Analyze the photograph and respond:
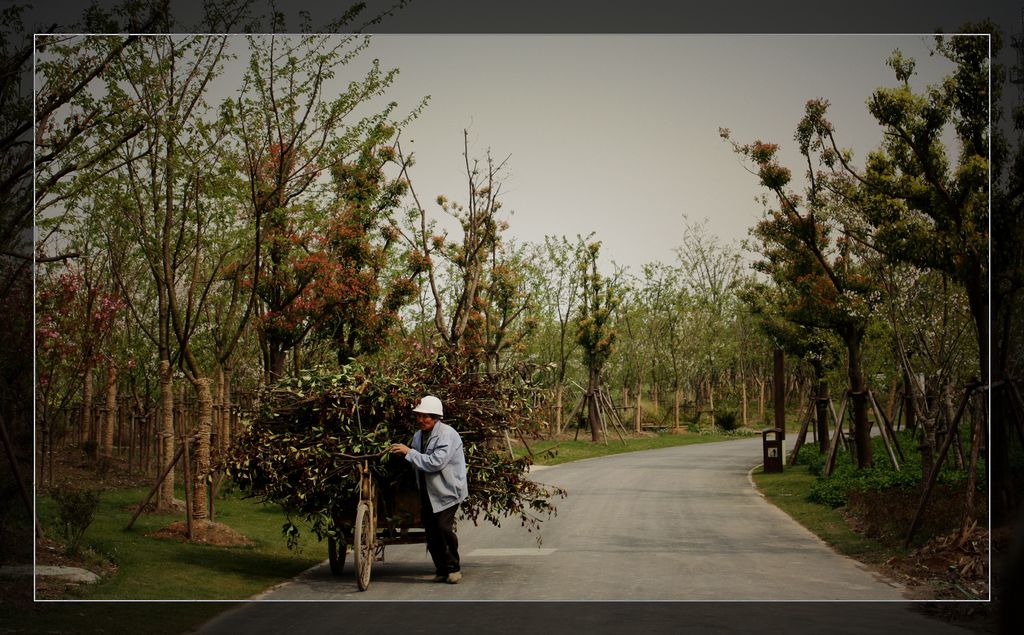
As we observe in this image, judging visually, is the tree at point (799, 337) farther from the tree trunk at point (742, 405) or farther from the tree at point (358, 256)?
the tree trunk at point (742, 405)

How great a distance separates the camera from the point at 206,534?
41.0 ft

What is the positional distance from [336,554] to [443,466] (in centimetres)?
169

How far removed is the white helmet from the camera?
9.82 metres

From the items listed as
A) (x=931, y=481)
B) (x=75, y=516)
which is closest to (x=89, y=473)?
(x=75, y=516)

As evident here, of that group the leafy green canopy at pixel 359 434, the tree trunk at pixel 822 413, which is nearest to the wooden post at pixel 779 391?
the tree trunk at pixel 822 413

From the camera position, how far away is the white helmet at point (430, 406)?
32.2 ft

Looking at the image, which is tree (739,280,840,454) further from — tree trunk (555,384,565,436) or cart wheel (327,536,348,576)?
cart wheel (327,536,348,576)

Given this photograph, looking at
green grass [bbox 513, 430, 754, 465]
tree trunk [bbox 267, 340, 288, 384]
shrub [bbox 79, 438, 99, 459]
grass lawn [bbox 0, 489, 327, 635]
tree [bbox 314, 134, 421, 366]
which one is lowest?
green grass [bbox 513, 430, 754, 465]

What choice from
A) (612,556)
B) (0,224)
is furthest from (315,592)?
(0,224)

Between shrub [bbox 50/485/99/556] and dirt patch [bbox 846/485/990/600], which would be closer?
dirt patch [bbox 846/485/990/600]

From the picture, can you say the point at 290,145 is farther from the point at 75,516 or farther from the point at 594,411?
the point at 594,411

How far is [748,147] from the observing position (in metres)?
14.2

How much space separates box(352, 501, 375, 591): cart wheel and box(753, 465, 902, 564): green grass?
207 inches

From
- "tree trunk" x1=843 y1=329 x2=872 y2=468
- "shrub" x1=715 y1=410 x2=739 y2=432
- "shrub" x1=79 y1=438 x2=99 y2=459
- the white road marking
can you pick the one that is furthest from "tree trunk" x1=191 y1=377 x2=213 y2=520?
"shrub" x1=715 y1=410 x2=739 y2=432
